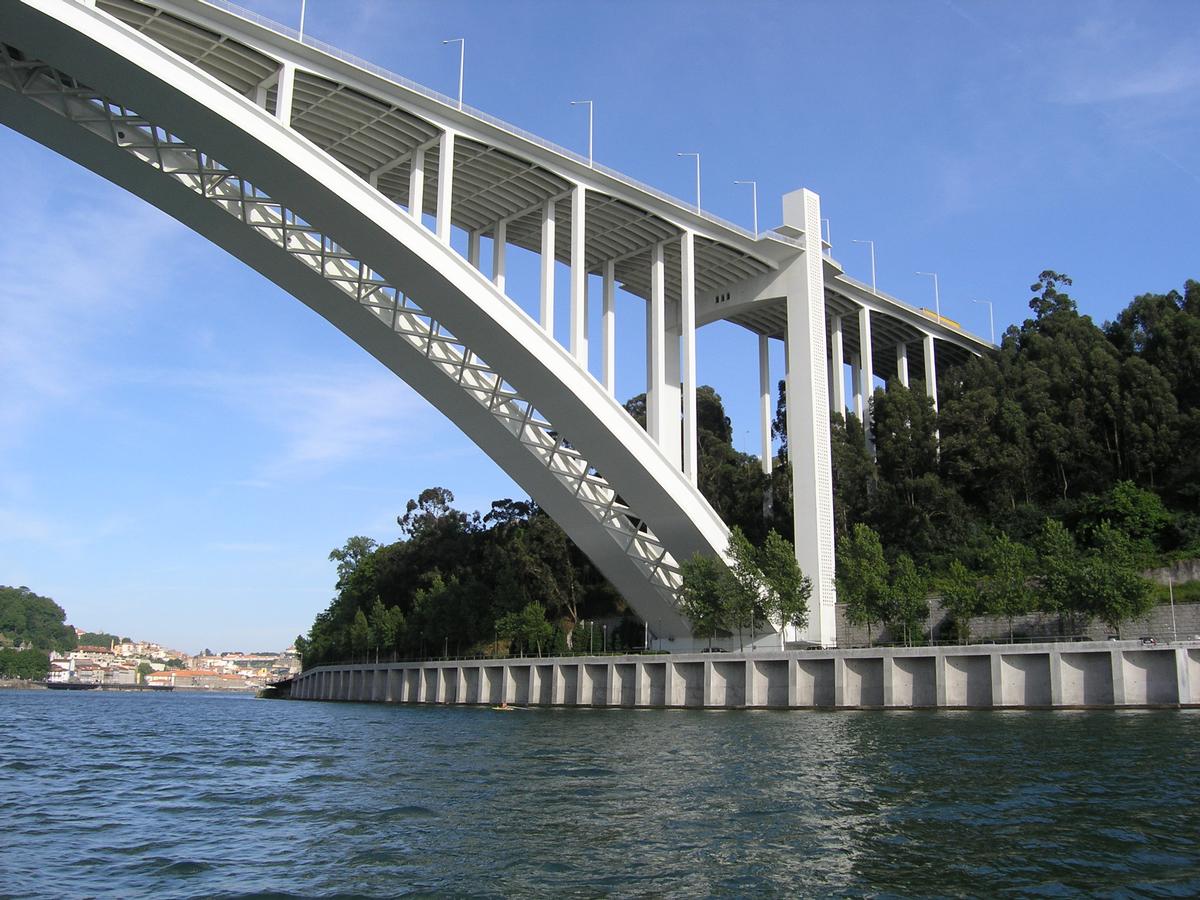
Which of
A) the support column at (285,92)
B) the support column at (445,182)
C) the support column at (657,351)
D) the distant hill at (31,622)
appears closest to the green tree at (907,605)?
the support column at (657,351)

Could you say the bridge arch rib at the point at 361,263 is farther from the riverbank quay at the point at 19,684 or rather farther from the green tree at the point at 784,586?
the riverbank quay at the point at 19,684

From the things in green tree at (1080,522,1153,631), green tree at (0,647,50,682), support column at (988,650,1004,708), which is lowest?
green tree at (0,647,50,682)

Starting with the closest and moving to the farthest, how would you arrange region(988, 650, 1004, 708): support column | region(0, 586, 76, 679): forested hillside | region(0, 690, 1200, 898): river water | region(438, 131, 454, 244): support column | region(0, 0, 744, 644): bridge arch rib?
region(0, 690, 1200, 898): river water, region(0, 0, 744, 644): bridge arch rib, region(988, 650, 1004, 708): support column, region(438, 131, 454, 244): support column, region(0, 586, 76, 679): forested hillside

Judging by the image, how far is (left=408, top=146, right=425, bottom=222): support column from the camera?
3319 centimetres

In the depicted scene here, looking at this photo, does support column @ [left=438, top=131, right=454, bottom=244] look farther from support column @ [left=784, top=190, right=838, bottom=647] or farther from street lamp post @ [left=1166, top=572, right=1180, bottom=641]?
street lamp post @ [left=1166, top=572, right=1180, bottom=641]

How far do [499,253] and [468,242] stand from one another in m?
3.07

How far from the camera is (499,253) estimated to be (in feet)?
125

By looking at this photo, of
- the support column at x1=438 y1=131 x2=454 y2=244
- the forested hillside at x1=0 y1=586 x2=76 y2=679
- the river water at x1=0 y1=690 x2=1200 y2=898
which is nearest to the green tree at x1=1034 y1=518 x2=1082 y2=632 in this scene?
the river water at x1=0 y1=690 x2=1200 y2=898

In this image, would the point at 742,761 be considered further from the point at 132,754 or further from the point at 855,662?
the point at 855,662

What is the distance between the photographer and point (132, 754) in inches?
922

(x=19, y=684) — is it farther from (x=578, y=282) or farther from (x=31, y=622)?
(x=578, y=282)

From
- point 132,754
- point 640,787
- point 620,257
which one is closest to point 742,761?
point 640,787

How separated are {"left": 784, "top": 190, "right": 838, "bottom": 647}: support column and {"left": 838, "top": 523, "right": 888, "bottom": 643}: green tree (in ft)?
2.64

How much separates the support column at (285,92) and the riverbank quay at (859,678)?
873 inches
